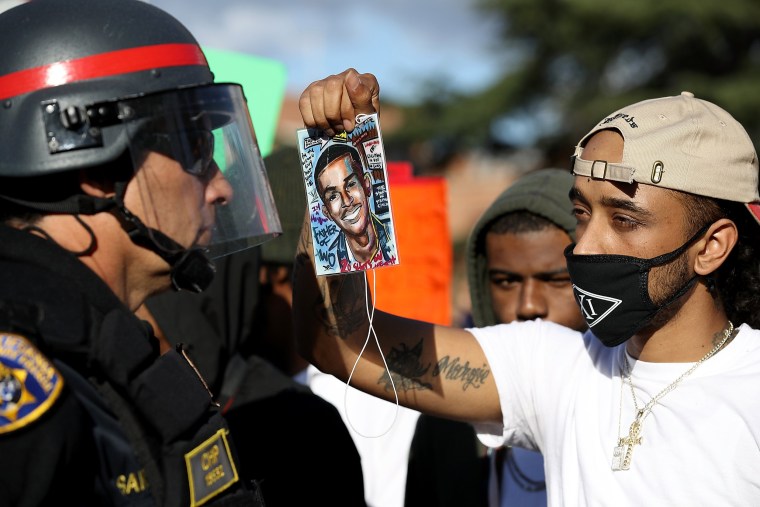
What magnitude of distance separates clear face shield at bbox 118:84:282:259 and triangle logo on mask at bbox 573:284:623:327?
917 mm

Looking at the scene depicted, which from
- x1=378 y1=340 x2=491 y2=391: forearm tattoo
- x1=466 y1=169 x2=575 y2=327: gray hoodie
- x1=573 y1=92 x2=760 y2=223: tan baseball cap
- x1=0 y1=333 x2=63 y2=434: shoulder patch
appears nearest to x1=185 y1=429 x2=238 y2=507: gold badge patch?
x1=0 y1=333 x2=63 y2=434: shoulder patch

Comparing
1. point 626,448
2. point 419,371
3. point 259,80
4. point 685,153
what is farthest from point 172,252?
point 259,80

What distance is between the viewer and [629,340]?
2645 millimetres

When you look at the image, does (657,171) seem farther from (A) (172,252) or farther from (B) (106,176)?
(B) (106,176)

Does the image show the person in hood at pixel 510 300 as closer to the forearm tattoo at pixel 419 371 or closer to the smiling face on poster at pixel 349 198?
the forearm tattoo at pixel 419 371

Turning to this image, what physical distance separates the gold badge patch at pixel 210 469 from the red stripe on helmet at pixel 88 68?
2.90 ft

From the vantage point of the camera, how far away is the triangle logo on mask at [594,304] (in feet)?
8.16

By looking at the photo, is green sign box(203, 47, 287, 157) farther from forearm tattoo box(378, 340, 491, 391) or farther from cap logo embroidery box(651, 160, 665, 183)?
cap logo embroidery box(651, 160, 665, 183)

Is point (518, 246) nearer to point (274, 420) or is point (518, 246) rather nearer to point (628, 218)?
point (628, 218)

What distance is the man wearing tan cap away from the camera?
2297 millimetres

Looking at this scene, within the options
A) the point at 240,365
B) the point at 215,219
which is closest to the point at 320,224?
the point at 215,219

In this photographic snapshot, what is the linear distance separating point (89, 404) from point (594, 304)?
1430mm

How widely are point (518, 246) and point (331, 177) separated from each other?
1421 millimetres

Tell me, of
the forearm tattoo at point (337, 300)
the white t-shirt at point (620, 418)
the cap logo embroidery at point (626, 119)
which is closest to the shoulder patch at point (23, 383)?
the forearm tattoo at point (337, 300)
